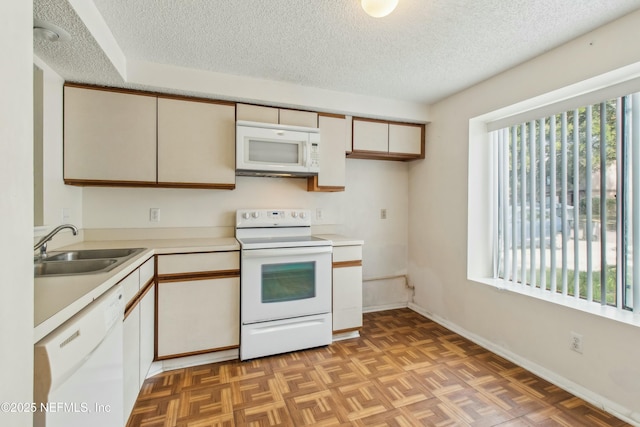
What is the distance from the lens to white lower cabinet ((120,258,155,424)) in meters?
1.49

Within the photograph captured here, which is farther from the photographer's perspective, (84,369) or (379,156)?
(379,156)

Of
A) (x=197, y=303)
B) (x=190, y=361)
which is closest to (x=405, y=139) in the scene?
(x=197, y=303)

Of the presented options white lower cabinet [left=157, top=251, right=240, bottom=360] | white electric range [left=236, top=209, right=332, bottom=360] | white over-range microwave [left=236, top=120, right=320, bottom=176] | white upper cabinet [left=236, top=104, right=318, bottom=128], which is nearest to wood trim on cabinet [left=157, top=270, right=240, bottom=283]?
white lower cabinet [left=157, top=251, right=240, bottom=360]

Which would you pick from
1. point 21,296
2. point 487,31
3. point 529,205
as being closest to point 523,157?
point 529,205

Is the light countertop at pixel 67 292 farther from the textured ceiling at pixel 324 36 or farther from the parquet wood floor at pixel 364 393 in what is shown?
the textured ceiling at pixel 324 36

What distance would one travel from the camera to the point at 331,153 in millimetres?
2791

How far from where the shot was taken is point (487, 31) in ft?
5.90

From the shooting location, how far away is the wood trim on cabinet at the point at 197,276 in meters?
2.06

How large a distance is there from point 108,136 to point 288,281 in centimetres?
172

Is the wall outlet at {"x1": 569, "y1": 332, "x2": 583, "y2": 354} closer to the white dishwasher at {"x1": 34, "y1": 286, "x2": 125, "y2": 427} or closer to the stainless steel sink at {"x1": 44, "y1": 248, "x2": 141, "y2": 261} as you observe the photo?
the white dishwasher at {"x1": 34, "y1": 286, "x2": 125, "y2": 427}

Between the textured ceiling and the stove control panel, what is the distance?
1167 millimetres

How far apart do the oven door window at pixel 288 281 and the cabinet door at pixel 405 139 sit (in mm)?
1539

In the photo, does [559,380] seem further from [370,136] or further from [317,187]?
[370,136]

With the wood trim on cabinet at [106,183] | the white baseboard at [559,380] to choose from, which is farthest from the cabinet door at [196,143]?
the white baseboard at [559,380]
